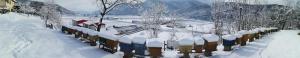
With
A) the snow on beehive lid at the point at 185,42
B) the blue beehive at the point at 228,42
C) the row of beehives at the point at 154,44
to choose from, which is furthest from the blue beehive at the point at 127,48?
the blue beehive at the point at 228,42

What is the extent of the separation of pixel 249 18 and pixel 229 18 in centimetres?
562

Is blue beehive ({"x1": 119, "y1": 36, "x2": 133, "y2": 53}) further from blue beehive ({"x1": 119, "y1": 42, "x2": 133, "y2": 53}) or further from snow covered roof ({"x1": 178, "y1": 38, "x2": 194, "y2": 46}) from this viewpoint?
snow covered roof ({"x1": 178, "y1": 38, "x2": 194, "y2": 46})

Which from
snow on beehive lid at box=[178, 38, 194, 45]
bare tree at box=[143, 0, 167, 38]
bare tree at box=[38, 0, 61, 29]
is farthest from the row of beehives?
bare tree at box=[38, 0, 61, 29]

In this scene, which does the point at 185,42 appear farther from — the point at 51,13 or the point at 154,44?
the point at 51,13

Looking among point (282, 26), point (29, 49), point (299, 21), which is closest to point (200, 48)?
point (29, 49)

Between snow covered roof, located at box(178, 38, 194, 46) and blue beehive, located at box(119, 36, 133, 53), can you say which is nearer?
snow covered roof, located at box(178, 38, 194, 46)

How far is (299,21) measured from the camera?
114 metres

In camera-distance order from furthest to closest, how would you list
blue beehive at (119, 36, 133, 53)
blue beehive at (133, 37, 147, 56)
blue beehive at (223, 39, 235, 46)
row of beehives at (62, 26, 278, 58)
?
blue beehive at (223, 39, 235, 46)
blue beehive at (119, 36, 133, 53)
blue beehive at (133, 37, 147, 56)
row of beehives at (62, 26, 278, 58)

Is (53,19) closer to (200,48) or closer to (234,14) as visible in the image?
(234,14)

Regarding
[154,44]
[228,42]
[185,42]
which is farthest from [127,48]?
[228,42]

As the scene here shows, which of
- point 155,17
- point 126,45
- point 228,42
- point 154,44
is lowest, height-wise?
point 155,17

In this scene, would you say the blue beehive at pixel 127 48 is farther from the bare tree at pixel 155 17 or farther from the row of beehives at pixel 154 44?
the bare tree at pixel 155 17

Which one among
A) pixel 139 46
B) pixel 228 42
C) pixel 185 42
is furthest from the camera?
pixel 228 42

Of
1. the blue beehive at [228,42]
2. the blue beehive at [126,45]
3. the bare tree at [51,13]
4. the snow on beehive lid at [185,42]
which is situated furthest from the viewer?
the bare tree at [51,13]
